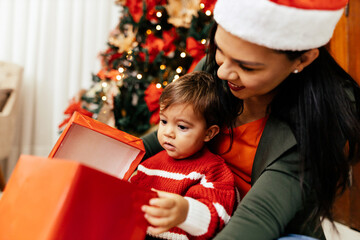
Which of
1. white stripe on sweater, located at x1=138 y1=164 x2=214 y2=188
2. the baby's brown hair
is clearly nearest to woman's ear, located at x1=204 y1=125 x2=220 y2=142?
the baby's brown hair

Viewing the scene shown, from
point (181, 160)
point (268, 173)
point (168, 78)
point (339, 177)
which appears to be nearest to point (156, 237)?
point (181, 160)

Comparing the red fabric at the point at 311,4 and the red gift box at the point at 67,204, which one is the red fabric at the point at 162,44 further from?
the red gift box at the point at 67,204

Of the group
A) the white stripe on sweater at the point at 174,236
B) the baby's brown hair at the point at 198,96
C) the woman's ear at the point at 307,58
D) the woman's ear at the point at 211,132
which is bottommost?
the white stripe on sweater at the point at 174,236

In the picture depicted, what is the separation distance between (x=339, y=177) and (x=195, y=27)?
1.20 metres

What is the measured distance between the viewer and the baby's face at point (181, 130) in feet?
2.77

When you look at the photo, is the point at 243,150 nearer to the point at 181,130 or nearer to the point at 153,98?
the point at 181,130

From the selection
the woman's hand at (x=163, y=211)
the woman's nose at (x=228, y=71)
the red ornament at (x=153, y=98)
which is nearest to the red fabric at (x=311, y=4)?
the woman's nose at (x=228, y=71)

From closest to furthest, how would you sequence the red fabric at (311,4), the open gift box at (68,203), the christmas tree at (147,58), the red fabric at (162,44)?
1. the open gift box at (68,203)
2. the red fabric at (311,4)
3. the christmas tree at (147,58)
4. the red fabric at (162,44)

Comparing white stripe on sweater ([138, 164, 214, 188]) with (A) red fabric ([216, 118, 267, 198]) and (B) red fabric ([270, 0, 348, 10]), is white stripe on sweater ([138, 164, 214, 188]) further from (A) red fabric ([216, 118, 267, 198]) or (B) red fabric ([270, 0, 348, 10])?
(B) red fabric ([270, 0, 348, 10])

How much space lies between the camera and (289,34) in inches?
24.4

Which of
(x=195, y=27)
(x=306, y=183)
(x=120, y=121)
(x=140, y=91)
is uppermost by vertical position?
(x=195, y=27)

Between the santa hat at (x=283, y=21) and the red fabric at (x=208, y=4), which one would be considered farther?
the red fabric at (x=208, y=4)

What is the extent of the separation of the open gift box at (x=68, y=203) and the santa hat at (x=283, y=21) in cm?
36

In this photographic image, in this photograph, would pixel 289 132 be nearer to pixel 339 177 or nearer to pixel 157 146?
pixel 339 177
